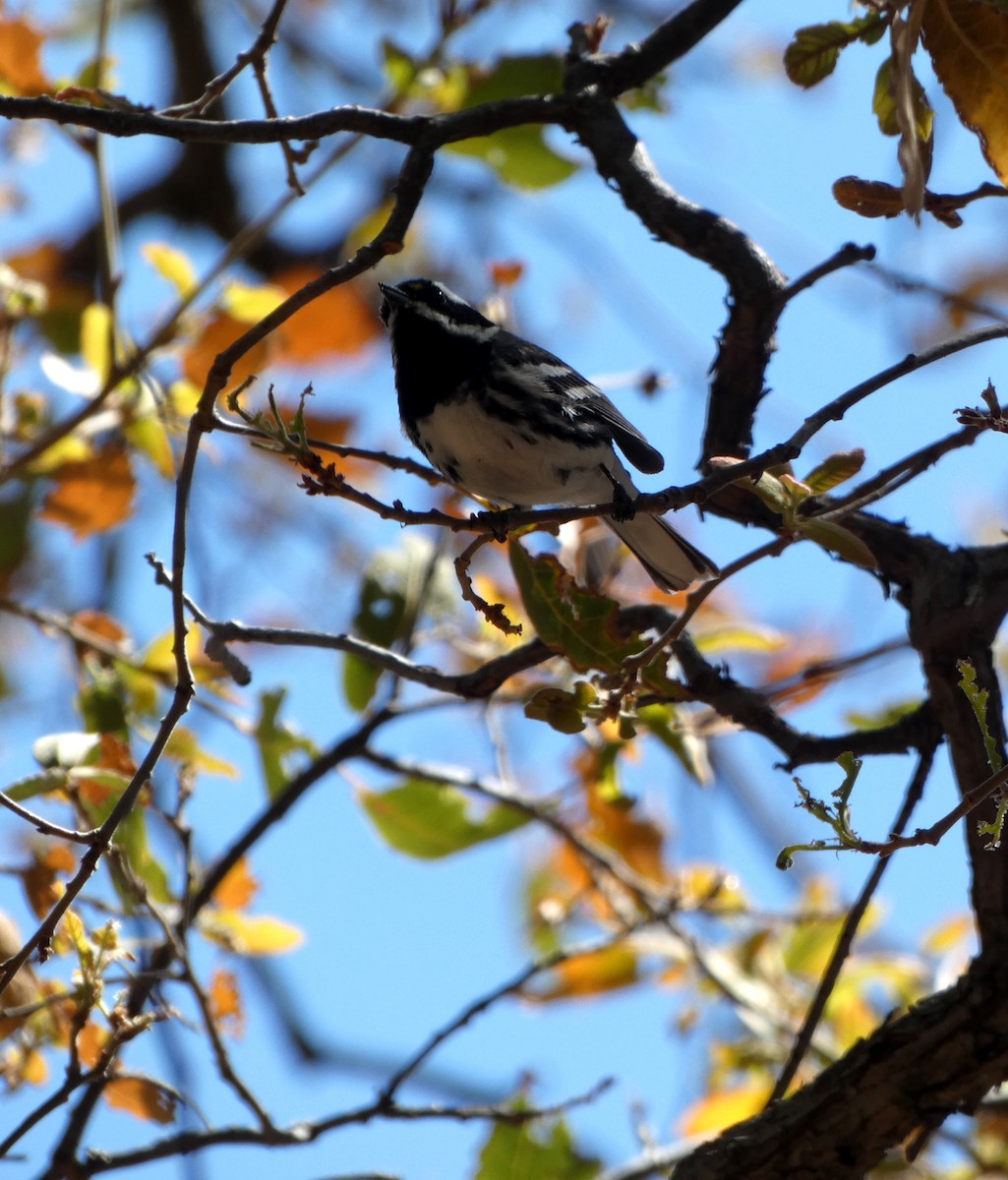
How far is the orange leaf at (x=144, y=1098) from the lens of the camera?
2.11m

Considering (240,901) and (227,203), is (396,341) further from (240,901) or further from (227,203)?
(227,203)

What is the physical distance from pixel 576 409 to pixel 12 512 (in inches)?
53.7

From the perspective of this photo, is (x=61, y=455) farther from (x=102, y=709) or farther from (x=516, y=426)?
(x=516, y=426)

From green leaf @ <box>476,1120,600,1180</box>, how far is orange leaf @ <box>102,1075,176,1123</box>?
0.55 meters

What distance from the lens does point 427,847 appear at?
277cm

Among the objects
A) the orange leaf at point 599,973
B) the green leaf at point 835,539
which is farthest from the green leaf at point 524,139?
the orange leaf at point 599,973

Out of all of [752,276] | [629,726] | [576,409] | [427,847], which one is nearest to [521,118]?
[752,276]

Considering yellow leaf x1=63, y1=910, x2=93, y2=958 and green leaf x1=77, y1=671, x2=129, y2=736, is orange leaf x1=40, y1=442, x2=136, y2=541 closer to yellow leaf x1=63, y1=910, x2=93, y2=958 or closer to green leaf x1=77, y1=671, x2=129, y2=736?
green leaf x1=77, y1=671, x2=129, y2=736

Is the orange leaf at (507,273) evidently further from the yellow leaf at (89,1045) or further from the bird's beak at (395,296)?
the yellow leaf at (89,1045)

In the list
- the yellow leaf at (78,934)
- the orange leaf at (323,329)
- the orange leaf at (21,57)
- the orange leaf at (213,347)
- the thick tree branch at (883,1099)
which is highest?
the orange leaf at (21,57)

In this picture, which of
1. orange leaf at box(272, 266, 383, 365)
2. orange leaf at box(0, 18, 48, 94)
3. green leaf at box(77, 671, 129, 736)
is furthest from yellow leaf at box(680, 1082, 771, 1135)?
orange leaf at box(0, 18, 48, 94)

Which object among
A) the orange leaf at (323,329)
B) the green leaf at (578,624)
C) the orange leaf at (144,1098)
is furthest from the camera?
the orange leaf at (323,329)

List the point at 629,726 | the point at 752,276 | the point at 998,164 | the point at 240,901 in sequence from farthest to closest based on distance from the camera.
Result: 1. the point at 240,901
2. the point at 752,276
3. the point at 629,726
4. the point at 998,164

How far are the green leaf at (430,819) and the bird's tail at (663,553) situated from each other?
0.62 metres
